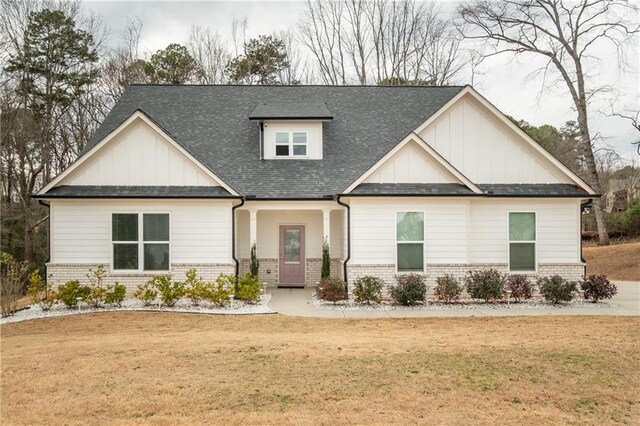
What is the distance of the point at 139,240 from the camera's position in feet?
49.1

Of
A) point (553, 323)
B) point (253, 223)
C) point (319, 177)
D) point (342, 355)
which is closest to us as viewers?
point (342, 355)

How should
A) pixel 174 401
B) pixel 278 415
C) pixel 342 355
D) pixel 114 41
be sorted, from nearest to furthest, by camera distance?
pixel 278 415, pixel 174 401, pixel 342 355, pixel 114 41

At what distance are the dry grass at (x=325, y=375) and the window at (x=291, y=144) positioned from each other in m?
9.10

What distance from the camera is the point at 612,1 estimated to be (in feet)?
88.1

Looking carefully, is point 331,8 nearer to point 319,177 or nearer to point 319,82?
point 319,82

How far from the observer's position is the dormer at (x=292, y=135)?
18078 millimetres

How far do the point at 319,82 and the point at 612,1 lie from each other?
62.0ft

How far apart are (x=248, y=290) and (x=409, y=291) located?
462 cm

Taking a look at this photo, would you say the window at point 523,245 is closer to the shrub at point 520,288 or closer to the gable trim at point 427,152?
the shrub at point 520,288

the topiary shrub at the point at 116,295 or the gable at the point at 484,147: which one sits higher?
the gable at the point at 484,147

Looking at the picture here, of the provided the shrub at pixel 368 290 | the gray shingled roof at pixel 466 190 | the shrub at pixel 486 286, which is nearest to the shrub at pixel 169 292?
the shrub at pixel 368 290

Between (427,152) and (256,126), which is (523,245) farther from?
(256,126)

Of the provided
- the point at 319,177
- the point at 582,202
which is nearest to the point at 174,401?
the point at 319,177

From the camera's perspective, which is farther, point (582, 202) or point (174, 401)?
point (582, 202)
